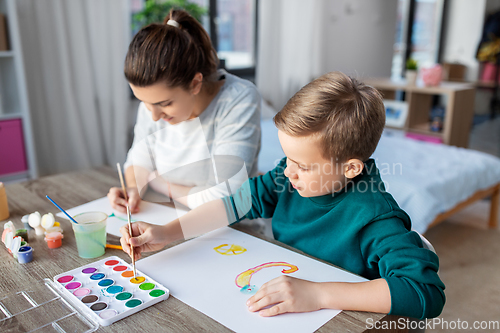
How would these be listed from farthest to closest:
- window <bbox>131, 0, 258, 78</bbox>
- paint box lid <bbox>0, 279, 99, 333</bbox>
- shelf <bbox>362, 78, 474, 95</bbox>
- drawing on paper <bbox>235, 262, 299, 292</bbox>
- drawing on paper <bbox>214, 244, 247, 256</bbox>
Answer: window <bbox>131, 0, 258, 78</bbox>
shelf <bbox>362, 78, 474, 95</bbox>
drawing on paper <bbox>214, 244, 247, 256</bbox>
drawing on paper <bbox>235, 262, 299, 292</bbox>
paint box lid <bbox>0, 279, 99, 333</bbox>

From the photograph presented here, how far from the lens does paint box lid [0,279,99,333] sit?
574 millimetres

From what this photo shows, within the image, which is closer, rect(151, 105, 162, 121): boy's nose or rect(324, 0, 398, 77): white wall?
rect(151, 105, 162, 121): boy's nose

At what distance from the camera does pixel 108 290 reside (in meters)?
0.66

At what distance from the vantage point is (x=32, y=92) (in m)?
2.27

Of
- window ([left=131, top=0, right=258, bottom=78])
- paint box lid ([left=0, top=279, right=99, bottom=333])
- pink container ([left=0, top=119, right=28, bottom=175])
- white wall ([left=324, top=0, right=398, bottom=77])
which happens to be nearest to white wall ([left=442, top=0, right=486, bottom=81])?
white wall ([left=324, top=0, right=398, bottom=77])

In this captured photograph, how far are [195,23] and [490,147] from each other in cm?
344

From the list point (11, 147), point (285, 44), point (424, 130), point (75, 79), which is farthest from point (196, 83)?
point (424, 130)

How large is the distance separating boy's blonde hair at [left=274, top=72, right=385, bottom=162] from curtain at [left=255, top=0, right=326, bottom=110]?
2511 millimetres

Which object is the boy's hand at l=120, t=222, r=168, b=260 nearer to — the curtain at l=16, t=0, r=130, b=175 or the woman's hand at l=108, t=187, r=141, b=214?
the woman's hand at l=108, t=187, r=141, b=214

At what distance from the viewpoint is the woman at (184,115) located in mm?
957

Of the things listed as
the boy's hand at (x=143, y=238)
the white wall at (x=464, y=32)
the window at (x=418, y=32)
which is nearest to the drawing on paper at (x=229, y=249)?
the boy's hand at (x=143, y=238)

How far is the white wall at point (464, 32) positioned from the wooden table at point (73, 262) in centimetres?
413

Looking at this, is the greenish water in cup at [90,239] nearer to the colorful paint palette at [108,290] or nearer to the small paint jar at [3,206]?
the colorful paint palette at [108,290]

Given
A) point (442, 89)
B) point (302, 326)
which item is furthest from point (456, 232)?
point (302, 326)
